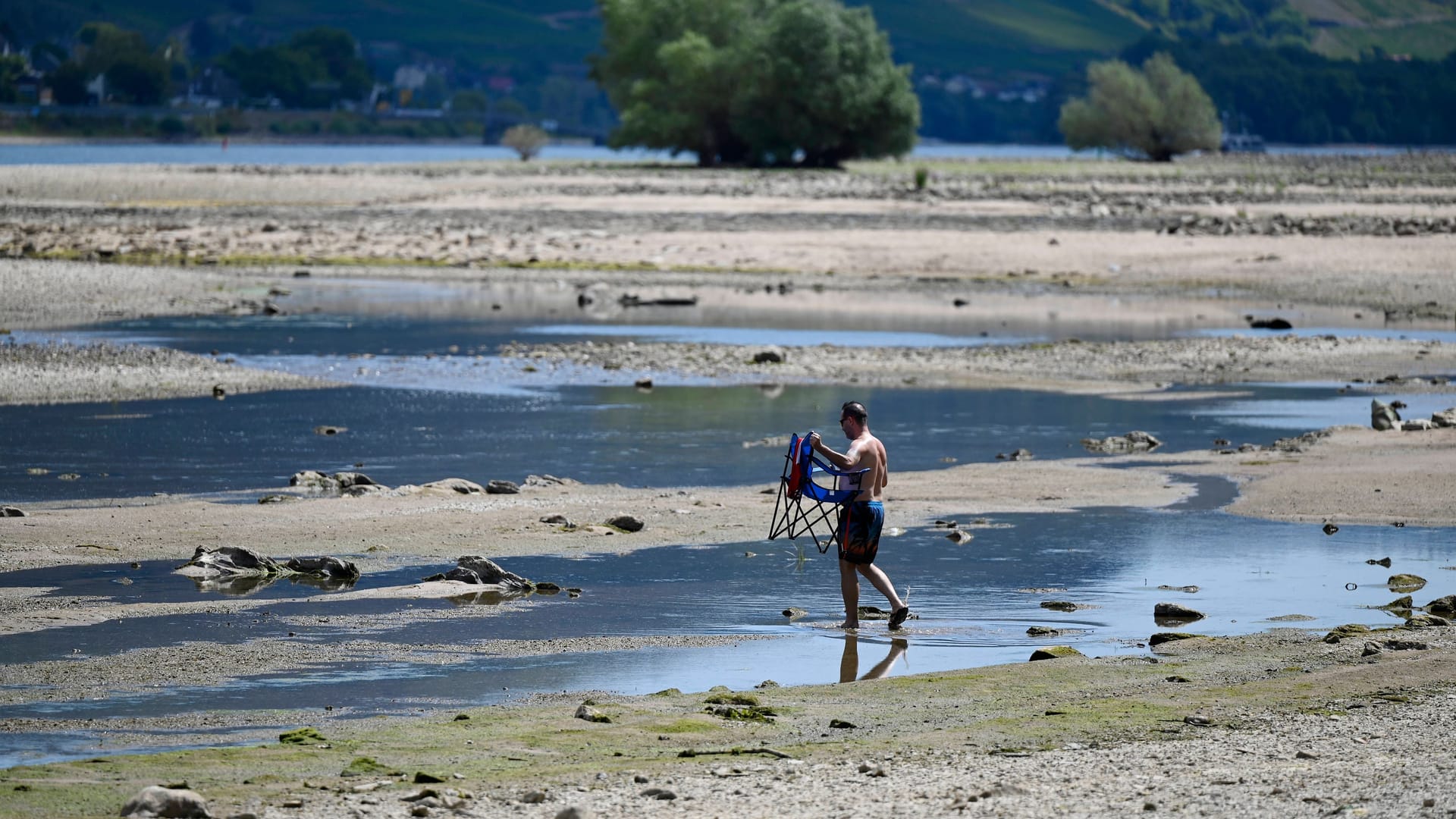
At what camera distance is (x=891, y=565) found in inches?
576

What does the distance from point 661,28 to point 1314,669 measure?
10332 centimetres

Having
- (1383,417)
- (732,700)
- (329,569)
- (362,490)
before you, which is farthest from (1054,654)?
(1383,417)

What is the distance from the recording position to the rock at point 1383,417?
838 inches

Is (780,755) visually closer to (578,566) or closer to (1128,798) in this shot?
(1128,798)

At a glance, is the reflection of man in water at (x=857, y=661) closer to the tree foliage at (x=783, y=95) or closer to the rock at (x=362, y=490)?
the rock at (x=362, y=490)

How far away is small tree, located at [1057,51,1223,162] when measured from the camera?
4751 inches

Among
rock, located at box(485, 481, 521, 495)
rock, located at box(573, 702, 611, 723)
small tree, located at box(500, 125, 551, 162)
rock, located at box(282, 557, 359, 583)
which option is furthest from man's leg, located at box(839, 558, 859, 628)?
small tree, located at box(500, 125, 551, 162)

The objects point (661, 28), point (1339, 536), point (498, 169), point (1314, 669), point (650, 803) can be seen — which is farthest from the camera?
point (661, 28)

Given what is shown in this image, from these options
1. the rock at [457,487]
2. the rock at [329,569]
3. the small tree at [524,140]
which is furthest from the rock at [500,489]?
the small tree at [524,140]

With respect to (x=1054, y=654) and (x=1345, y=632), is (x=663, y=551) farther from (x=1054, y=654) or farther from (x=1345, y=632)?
(x=1345, y=632)

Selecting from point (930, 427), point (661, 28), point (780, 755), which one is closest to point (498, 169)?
point (661, 28)

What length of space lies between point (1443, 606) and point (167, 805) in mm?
8390

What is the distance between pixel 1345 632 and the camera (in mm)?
11797

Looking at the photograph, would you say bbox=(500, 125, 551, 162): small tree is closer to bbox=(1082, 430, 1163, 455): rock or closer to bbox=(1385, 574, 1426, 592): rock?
bbox=(1082, 430, 1163, 455): rock
